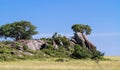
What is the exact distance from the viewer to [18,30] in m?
94.4

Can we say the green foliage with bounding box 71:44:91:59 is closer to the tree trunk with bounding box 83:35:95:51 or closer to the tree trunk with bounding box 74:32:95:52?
the tree trunk with bounding box 74:32:95:52

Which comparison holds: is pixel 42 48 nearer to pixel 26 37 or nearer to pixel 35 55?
pixel 35 55

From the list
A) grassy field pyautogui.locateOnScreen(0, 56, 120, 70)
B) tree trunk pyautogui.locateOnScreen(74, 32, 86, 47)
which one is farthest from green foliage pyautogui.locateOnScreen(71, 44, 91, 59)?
grassy field pyautogui.locateOnScreen(0, 56, 120, 70)

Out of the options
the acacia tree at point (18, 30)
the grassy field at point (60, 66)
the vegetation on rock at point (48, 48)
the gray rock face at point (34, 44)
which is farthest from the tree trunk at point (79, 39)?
the grassy field at point (60, 66)

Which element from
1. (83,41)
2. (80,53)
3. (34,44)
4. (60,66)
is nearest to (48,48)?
(34,44)

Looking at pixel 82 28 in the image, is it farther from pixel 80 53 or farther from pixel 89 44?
pixel 80 53

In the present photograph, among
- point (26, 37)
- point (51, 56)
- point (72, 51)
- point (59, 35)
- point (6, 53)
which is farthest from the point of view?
point (26, 37)

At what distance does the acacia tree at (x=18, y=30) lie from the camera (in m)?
94.7

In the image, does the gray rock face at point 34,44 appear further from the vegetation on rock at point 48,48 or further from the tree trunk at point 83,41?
the tree trunk at point 83,41

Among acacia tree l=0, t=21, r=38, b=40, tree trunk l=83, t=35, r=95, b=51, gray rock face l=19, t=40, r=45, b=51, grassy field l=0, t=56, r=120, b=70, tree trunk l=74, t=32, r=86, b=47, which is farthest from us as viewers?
acacia tree l=0, t=21, r=38, b=40

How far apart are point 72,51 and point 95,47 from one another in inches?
309

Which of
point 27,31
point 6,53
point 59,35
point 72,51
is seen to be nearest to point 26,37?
point 27,31

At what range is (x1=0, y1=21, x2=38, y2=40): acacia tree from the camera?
3728 inches

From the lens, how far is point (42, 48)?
79.2 metres
